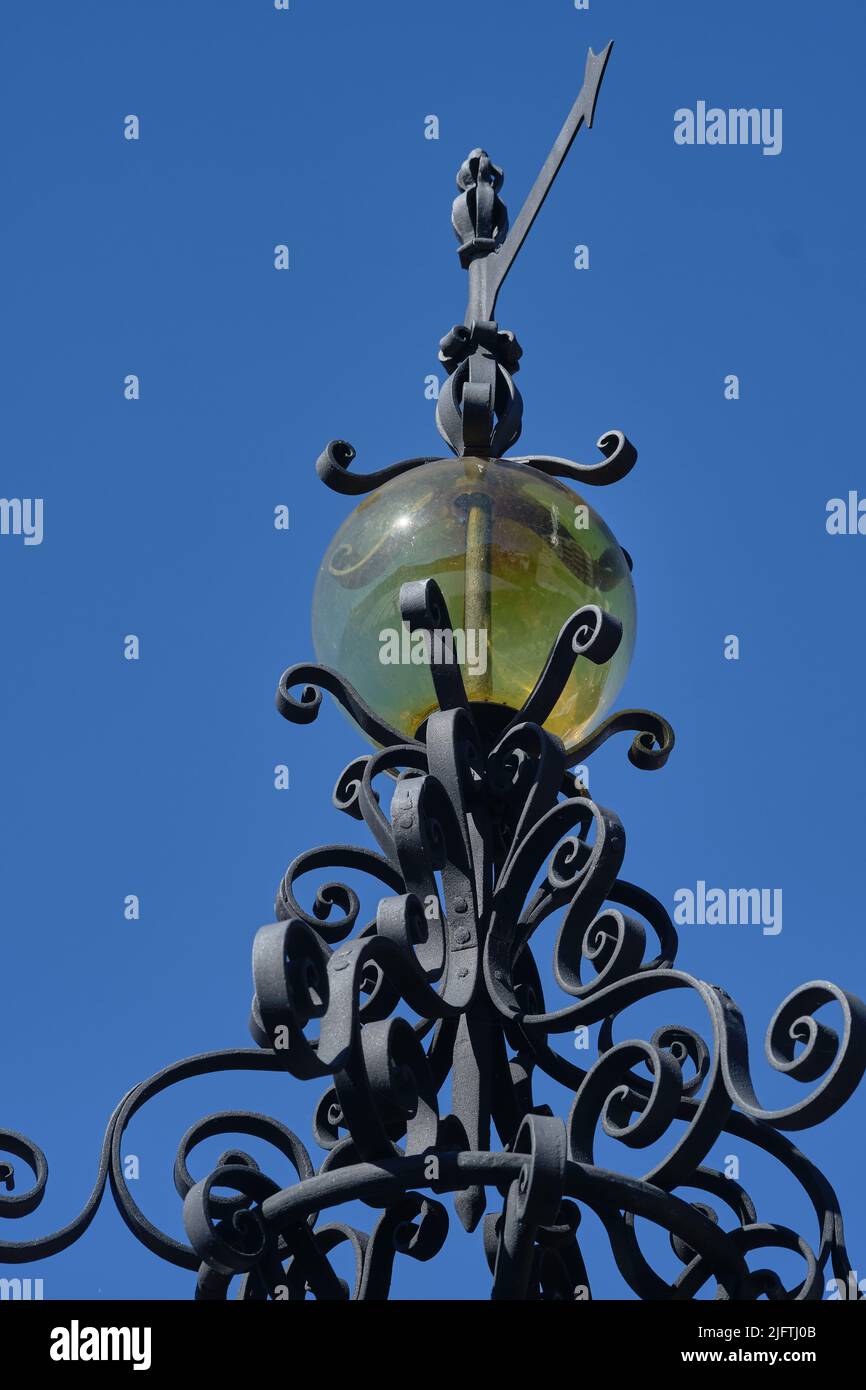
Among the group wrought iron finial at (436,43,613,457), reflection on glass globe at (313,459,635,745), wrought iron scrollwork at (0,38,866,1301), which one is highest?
wrought iron finial at (436,43,613,457)

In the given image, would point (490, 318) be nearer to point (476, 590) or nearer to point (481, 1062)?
point (476, 590)

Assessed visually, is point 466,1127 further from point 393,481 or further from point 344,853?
point 393,481

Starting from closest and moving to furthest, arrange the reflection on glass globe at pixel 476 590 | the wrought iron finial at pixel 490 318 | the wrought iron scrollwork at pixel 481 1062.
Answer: the wrought iron scrollwork at pixel 481 1062 < the reflection on glass globe at pixel 476 590 < the wrought iron finial at pixel 490 318

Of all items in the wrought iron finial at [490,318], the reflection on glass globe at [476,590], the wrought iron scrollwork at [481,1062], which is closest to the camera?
the wrought iron scrollwork at [481,1062]

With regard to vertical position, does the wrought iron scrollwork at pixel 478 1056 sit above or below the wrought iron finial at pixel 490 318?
below

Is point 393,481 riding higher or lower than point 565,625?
higher

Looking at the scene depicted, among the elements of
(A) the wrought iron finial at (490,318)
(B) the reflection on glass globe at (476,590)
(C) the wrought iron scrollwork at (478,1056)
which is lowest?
(C) the wrought iron scrollwork at (478,1056)

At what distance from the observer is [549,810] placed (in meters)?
4.92

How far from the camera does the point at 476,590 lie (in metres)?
5.23

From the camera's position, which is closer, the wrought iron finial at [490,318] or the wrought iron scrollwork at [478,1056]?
the wrought iron scrollwork at [478,1056]

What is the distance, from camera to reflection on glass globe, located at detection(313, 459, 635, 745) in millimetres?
5242

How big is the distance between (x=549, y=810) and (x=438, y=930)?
1.32 ft

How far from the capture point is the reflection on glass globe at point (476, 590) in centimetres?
524
